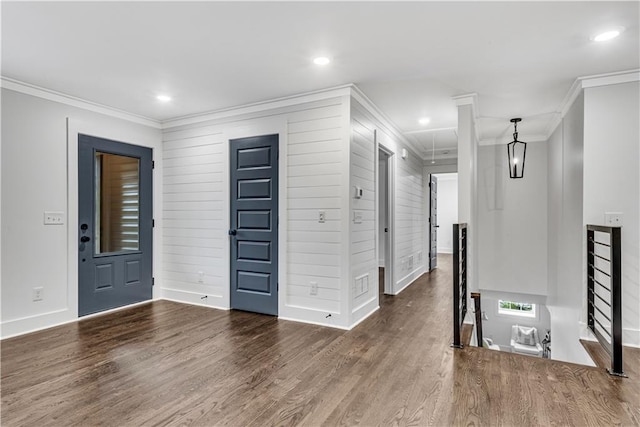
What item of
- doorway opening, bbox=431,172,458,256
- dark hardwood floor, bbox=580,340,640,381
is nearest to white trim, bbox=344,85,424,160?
dark hardwood floor, bbox=580,340,640,381

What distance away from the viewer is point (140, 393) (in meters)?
2.27

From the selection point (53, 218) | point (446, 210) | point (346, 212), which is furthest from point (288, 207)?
point (446, 210)

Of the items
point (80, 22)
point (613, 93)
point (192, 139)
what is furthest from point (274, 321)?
point (613, 93)

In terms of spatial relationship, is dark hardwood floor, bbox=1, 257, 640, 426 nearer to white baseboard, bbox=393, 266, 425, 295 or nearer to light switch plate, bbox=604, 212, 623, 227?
light switch plate, bbox=604, 212, 623, 227

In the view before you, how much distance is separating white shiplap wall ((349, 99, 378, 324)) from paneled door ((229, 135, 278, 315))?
94 cm

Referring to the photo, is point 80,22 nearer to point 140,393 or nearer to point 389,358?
point 140,393

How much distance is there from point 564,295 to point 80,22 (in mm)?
5866

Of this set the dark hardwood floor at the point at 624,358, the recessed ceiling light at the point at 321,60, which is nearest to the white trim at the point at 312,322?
the dark hardwood floor at the point at 624,358

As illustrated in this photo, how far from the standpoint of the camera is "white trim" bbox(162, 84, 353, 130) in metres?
3.60

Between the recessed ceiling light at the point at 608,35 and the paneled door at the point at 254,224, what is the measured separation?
3.00m

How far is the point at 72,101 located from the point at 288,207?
2.75 metres

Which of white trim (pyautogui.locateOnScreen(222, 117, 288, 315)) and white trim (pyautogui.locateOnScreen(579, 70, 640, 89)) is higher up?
white trim (pyautogui.locateOnScreen(579, 70, 640, 89))

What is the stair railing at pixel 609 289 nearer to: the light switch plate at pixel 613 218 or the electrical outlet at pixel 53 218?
the light switch plate at pixel 613 218

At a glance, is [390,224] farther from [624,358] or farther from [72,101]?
[72,101]
